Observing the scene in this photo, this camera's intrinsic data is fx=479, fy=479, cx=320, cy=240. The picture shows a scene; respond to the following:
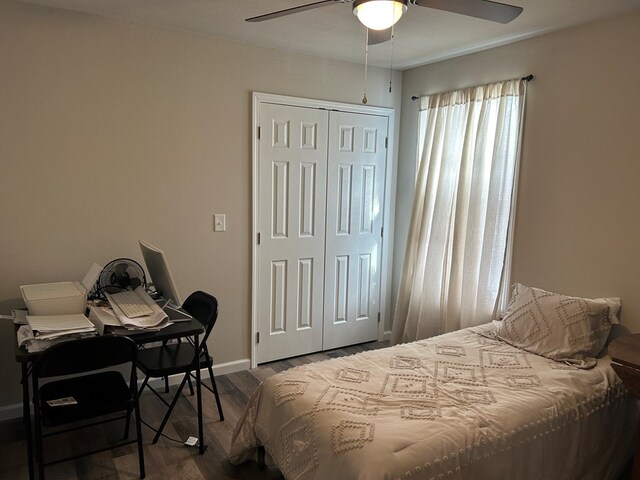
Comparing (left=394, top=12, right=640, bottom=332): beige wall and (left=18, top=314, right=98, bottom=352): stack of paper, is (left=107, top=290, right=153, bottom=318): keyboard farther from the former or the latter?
(left=394, top=12, right=640, bottom=332): beige wall

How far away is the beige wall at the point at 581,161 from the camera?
2.65 metres

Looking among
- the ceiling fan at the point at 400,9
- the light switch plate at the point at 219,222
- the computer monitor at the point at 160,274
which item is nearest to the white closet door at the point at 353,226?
the light switch plate at the point at 219,222

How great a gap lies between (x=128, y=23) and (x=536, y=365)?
3124mm

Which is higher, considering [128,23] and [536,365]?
[128,23]

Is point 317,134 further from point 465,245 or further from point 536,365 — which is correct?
point 536,365

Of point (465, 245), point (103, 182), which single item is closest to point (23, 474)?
point (103, 182)

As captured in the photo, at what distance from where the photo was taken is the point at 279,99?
3.55 m

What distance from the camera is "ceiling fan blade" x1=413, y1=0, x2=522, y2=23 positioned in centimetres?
192

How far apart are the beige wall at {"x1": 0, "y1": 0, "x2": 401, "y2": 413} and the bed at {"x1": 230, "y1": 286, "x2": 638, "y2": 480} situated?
139 centimetres

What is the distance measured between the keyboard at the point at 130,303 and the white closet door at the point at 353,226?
5.53ft

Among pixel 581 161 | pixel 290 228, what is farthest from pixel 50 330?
pixel 581 161

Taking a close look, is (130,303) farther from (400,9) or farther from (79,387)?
(400,9)

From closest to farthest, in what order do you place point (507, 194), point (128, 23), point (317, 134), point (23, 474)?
point (23, 474) → point (128, 23) → point (507, 194) → point (317, 134)

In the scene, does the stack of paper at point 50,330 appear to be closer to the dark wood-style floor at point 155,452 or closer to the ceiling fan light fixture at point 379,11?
the dark wood-style floor at point 155,452
